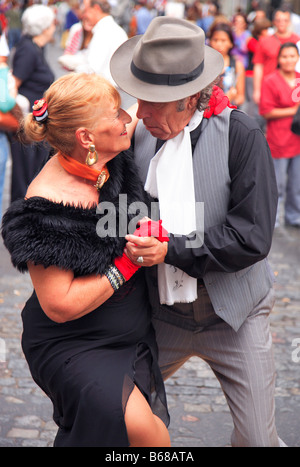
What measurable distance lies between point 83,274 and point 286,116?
565 centimetres

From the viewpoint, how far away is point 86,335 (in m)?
A: 2.70

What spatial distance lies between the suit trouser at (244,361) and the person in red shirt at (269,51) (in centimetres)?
691

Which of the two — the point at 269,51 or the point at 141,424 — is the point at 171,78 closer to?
the point at 141,424

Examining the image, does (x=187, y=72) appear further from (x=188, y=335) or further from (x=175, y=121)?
(x=188, y=335)

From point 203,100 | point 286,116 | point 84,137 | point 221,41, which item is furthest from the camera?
point 221,41

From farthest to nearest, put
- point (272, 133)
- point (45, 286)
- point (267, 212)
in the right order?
1. point (272, 133)
2. point (267, 212)
3. point (45, 286)

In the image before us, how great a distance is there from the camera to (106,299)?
2.62 m

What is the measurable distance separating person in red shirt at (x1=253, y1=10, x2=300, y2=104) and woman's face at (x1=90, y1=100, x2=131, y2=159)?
703 cm

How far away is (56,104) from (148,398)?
1.24m

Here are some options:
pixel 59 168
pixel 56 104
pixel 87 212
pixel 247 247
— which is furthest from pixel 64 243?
pixel 247 247

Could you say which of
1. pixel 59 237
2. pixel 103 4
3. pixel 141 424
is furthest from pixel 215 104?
pixel 103 4

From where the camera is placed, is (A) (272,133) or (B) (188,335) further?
(A) (272,133)

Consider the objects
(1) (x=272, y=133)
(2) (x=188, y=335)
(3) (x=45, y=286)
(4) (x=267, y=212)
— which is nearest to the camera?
(3) (x=45, y=286)

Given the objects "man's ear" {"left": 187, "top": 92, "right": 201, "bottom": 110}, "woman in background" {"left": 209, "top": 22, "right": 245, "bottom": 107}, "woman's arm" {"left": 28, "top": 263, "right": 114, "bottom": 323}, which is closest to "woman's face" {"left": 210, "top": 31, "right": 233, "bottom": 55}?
"woman in background" {"left": 209, "top": 22, "right": 245, "bottom": 107}
